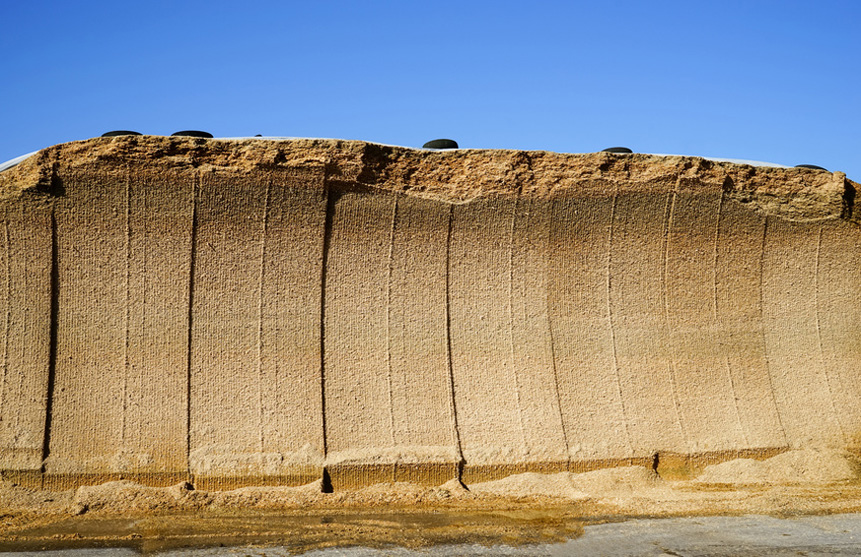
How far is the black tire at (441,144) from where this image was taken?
959 centimetres

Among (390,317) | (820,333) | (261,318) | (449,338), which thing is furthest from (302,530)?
(820,333)

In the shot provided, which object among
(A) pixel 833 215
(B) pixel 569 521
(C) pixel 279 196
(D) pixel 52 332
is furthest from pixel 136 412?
(A) pixel 833 215

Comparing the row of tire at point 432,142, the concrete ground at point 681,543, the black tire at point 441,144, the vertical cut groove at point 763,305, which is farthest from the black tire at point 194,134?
the vertical cut groove at point 763,305

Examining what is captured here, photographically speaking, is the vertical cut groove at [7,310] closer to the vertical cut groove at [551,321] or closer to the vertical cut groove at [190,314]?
the vertical cut groove at [190,314]

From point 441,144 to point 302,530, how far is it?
15.5 ft

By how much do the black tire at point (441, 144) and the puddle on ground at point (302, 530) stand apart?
13.8ft

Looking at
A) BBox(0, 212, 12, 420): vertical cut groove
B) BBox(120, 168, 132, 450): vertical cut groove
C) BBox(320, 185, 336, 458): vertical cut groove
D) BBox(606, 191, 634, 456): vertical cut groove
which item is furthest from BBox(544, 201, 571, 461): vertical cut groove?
BBox(0, 212, 12, 420): vertical cut groove

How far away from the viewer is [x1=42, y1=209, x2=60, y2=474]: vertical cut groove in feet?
26.2

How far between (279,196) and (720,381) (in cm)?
566

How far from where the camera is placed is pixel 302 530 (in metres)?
7.20

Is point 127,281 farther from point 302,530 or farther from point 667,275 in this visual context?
point 667,275

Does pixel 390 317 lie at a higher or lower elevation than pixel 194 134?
lower

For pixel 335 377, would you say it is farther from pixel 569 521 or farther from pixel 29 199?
pixel 29 199

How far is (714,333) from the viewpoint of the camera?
987cm
